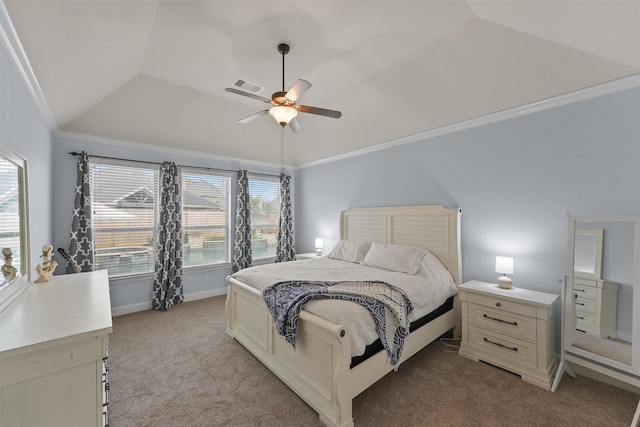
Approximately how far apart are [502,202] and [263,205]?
13.3 ft

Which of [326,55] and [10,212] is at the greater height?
[326,55]

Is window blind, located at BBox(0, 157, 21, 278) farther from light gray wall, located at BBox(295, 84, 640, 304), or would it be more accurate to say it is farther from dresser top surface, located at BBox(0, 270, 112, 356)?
light gray wall, located at BBox(295, 84, 640, 304)

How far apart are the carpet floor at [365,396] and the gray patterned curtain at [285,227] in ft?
8.93

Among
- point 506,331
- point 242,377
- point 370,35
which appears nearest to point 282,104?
point 370,35

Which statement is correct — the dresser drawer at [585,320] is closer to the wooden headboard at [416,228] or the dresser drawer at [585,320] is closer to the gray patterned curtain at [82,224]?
the wooden headboard at [416,228]

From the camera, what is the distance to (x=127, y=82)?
3.00 metres

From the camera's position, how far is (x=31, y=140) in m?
2.21

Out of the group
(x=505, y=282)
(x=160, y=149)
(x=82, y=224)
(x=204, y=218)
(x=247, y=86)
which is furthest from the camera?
(x=204, y=218)

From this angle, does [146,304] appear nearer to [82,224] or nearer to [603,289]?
[82,224]

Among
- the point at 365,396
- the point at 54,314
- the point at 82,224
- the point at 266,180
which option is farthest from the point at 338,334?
the point at 266,180

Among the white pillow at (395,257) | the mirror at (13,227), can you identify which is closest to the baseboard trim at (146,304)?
the mirror at (13,227)

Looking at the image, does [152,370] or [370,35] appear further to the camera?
[152,370]

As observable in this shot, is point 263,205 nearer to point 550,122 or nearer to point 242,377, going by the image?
point 242,377

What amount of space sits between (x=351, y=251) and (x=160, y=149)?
337cm
